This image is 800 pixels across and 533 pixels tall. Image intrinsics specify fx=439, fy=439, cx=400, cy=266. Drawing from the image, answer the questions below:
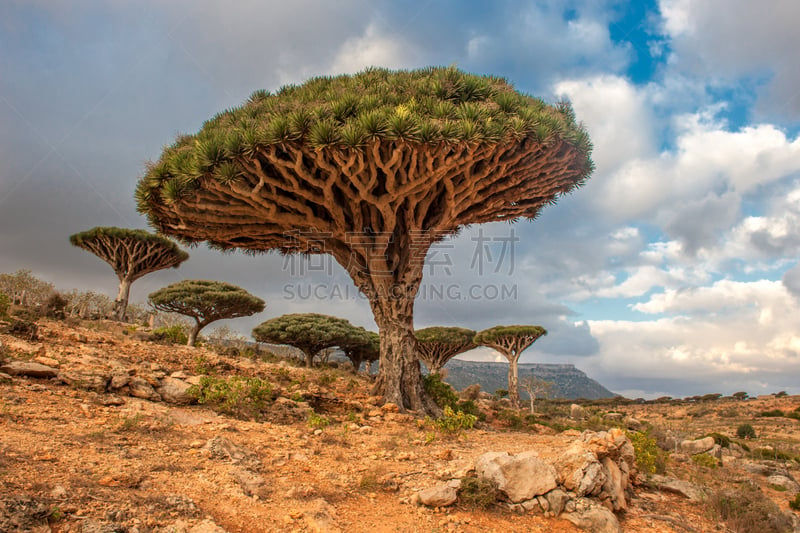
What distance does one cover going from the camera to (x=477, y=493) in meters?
4.26

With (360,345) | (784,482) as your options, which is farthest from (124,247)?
(784,482)

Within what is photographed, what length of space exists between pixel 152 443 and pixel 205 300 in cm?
2152

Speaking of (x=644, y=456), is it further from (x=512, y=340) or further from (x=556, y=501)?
(x=512, y=340)

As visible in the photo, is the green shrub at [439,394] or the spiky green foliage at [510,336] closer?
the green shrub at [439,394]

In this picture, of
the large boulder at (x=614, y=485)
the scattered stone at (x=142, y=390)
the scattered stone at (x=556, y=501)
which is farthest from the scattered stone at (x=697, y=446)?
the scattered stone at (x=142, y=390)

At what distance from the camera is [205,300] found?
24.6 metres

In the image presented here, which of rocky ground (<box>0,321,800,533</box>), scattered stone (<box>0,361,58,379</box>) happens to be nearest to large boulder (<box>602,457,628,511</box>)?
rocky ground (<box>0,321,800,533</box>)

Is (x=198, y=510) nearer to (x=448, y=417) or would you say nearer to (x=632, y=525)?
(x=632, y=525)

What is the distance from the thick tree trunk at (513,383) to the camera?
26.6 meters

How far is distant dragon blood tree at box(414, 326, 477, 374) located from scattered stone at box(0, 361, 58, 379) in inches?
965

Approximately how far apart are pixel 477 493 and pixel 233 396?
4.15 meters

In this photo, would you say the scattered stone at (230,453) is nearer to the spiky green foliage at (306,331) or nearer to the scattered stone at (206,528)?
the scattered stone at (206,528)

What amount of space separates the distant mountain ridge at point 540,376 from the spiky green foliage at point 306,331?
5628cm

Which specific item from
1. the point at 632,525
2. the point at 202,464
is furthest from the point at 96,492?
the point at 632,525
